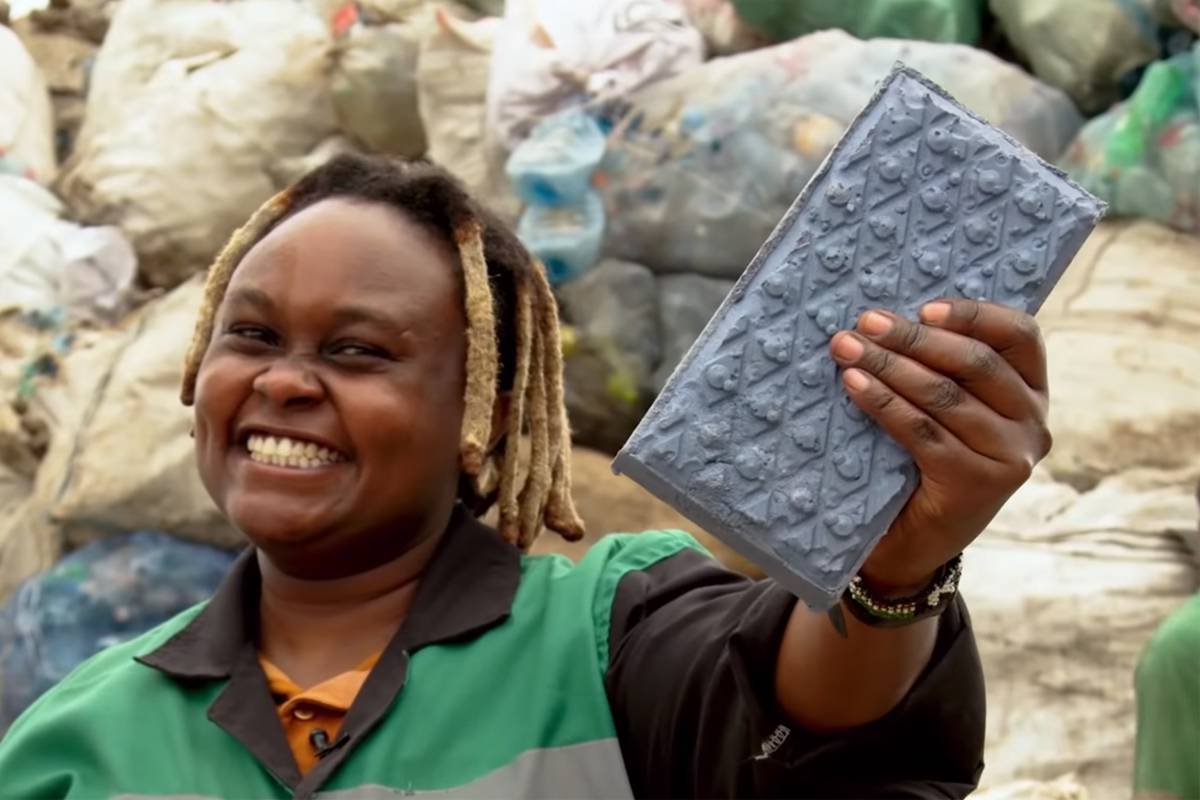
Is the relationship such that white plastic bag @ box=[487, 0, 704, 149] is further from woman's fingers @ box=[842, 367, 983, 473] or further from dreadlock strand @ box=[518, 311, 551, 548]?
woman's fingers @ box=[842, 367, 983, 473]

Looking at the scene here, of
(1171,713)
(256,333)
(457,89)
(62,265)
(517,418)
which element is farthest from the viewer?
(62,265)

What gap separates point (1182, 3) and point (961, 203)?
79.0 inches

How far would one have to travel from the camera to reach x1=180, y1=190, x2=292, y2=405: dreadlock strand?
57.3 inches

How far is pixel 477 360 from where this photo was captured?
134 centimetres

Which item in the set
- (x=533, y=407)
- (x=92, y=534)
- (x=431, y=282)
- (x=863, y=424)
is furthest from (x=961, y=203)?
(x=92, y=534)

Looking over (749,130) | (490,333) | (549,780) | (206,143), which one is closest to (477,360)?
(490,333)

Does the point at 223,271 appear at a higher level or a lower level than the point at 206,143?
higher

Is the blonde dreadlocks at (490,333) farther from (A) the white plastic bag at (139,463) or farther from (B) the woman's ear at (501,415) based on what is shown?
(A) the white plastic bag at (139,463)

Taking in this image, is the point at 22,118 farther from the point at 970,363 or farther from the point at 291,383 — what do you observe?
the point at 970,363

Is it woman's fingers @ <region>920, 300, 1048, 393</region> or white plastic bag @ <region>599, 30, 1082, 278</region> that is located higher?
woman's fingers @ <region>920, 300, 1048, 393</region>

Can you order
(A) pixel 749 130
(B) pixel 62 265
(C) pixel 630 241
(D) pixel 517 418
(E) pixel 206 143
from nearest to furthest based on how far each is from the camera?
(D) pixel 517 418
(A) pixel 749 130
(C) pixel 630 241
(B) pixel 62 265
(E) pixel 206 143

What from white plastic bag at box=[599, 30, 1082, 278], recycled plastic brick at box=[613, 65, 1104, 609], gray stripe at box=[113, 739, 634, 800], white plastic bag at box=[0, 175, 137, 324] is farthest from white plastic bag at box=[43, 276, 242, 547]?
recycled plastic brick at box=[613, 65, 1104, 609]

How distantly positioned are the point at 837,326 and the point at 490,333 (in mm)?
445

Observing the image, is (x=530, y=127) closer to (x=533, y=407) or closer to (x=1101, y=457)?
(x=1101, y=457)
